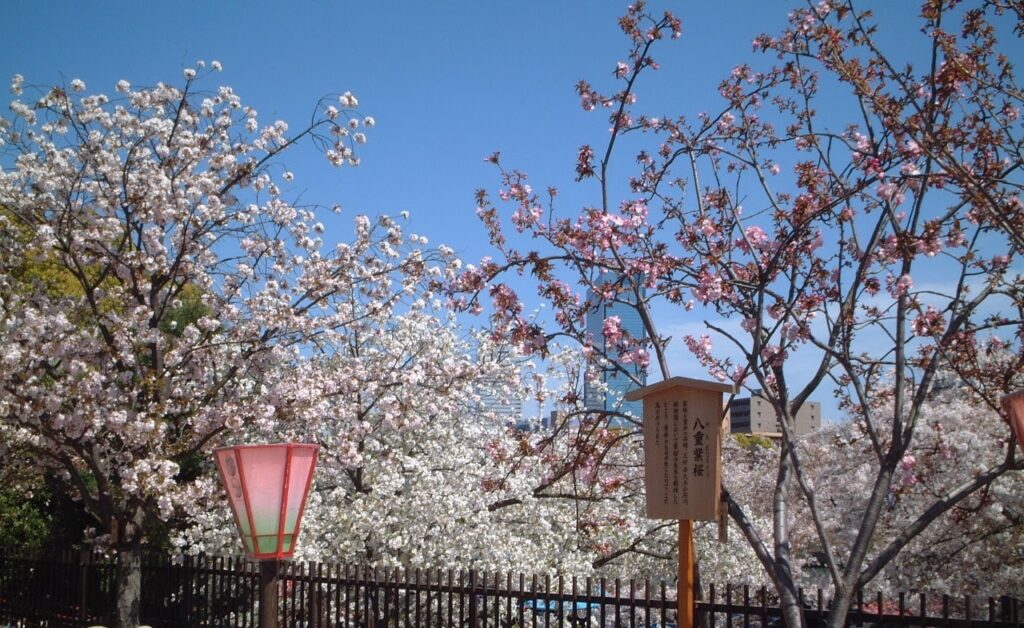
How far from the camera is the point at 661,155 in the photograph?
22.8 feet

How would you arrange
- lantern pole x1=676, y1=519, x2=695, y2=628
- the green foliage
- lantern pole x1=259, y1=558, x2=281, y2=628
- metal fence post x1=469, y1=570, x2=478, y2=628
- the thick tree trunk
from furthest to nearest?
1. the green foliage
2. the thick tree trunk
3. metal fence post x1=469, y1=570, x2=478, y2=628
4. lantern pole x1=676, y1=519, x2=695, y2=628
5. lantern pole x1=259, y1=558, x2=281, y2=628

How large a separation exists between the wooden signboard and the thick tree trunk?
5926mm

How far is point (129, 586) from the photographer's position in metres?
8.91

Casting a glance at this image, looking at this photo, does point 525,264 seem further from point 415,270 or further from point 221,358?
point 221,358

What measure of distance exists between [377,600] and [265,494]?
11.9 feet

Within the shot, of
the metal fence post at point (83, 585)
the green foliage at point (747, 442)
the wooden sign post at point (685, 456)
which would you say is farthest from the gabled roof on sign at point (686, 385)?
the green foliage at point (747, 442)

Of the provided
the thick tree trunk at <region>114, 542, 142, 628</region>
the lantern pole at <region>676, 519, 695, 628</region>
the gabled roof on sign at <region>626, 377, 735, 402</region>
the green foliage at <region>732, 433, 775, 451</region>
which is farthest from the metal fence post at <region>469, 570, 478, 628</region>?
the green foliage at <region>732, 433, 775, 451</region>

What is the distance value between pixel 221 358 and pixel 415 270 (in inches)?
92.2

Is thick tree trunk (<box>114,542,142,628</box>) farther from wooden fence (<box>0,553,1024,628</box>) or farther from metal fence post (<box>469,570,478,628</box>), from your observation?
metal fence post (<box>469,570,478,628</box>)

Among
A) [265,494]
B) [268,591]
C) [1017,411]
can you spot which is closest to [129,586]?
[268,591]

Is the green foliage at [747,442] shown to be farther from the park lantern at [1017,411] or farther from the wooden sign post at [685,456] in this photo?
the park lantern at [1017,411]

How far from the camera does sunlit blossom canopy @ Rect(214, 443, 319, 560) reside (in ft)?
13.6

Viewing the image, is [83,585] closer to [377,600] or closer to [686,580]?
[377,600]

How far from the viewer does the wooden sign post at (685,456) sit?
17.2 ft
